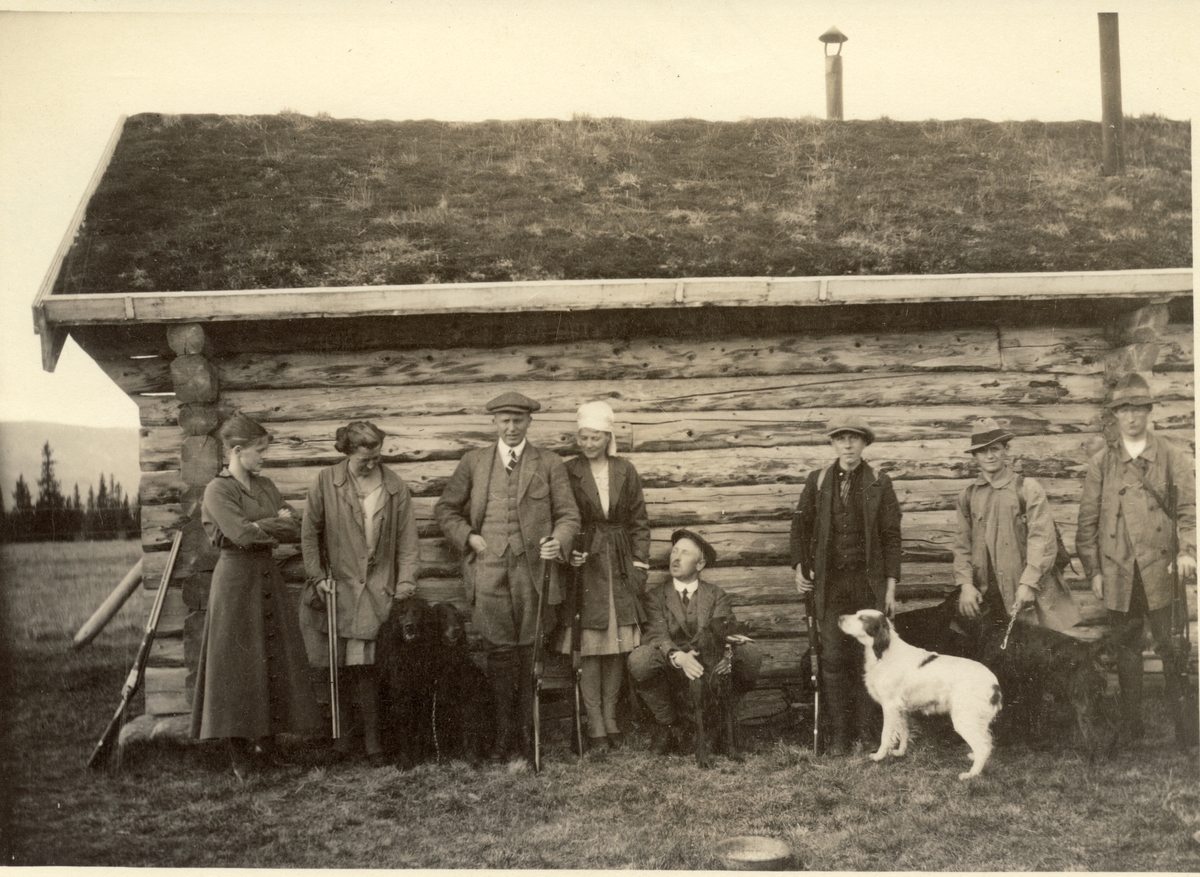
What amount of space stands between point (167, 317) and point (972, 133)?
520 centimetres

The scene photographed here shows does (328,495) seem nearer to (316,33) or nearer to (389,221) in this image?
(389,221)

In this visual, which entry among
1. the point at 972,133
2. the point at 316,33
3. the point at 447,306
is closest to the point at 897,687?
the point at 447,306

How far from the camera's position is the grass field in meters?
4.77

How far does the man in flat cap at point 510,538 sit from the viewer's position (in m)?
5.45

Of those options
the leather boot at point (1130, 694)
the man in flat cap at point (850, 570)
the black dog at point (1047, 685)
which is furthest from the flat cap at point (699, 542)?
the leather boot at point (1130, 694)

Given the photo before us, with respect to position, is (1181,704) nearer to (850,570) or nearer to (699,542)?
(850,570)

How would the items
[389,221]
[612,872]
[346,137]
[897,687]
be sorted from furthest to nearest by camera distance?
1. [346,137]
2. [389,221]
3. [897,687]
4. [612,872]

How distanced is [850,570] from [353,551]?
265cm

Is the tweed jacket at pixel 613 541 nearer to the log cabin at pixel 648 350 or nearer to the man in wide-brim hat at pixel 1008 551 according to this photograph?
the log cabin at pixel 648 350

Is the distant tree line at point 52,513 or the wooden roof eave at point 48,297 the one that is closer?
the wooden roof eave at point 48,297

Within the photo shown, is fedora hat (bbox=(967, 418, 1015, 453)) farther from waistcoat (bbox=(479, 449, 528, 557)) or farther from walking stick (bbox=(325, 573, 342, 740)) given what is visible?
walking stick (bbox=(325, 573, 342, 740))

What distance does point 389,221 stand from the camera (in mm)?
6141

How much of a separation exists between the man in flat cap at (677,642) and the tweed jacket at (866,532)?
49 cm

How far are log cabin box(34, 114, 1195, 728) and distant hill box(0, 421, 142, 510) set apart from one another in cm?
16
